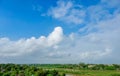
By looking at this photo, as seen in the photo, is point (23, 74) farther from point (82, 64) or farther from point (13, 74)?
point (82, 64)

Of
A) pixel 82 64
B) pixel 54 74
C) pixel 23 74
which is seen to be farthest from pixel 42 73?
pixel 82 64

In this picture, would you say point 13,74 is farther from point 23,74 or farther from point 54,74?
point 54,74

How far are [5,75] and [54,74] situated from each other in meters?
14.9

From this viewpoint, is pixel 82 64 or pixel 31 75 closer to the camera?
pixel 31 75

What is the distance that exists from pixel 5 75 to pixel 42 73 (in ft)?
38.6

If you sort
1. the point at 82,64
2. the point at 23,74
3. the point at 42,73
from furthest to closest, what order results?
the point at 82,64 < the point at 23,74 < the point at 42,73

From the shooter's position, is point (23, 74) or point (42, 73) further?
point (23, 74)

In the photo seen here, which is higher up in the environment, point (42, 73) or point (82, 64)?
point (82, 64)

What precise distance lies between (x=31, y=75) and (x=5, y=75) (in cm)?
787

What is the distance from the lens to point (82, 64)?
167625mm

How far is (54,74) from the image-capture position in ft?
226

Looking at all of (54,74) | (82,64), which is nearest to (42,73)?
(54,74)

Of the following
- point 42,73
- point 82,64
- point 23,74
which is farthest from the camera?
point 82,64

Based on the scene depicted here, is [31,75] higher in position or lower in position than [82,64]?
lower
